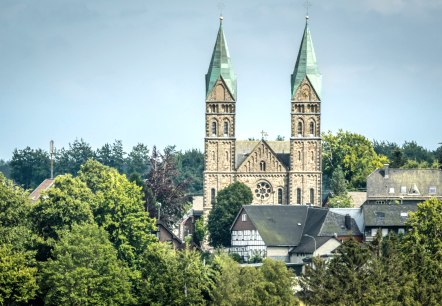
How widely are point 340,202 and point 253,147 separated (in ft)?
46.5

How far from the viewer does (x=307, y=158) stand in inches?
6599

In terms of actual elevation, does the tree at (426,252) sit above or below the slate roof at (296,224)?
below

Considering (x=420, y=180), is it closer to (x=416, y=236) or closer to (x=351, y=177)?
(x=351, y=177)

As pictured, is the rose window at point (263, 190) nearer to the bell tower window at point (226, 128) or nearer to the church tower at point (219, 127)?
the church tower at point (219, 127)

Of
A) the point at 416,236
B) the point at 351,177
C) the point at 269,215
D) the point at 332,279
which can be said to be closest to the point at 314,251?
the point at 269,215

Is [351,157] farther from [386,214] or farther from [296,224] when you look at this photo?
[386,214]

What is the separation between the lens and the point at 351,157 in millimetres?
190250

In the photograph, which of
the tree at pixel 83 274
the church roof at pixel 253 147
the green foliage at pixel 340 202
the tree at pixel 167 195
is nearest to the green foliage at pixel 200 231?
the tree at pixel 167 195

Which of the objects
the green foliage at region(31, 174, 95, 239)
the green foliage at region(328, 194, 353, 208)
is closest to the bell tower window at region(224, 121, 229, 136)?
the green foliage at region(328, 194, 353, 208)

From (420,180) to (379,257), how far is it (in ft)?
199

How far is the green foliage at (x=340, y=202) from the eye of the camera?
163250mm

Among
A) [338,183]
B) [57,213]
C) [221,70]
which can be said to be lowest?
[57,213]

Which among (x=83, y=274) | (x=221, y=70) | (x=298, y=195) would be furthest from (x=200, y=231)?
(x=83, y=274)

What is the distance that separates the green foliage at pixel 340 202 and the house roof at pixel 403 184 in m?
2.99
